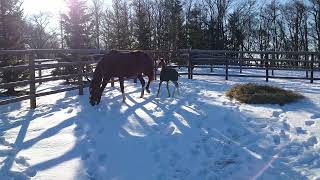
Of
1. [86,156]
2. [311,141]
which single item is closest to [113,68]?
[86,156]

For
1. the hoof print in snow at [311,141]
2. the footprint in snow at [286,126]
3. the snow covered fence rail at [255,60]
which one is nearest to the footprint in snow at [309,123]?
the footprint in snow at [286,126]

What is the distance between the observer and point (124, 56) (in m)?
10.4

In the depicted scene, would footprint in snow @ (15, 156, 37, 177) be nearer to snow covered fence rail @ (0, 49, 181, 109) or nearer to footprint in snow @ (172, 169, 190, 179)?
footprint in snow @ (172, 169, 190, 179)

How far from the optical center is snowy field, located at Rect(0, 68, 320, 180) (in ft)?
17.1

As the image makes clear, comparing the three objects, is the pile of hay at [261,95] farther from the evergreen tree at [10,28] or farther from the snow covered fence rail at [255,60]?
the evergreen tree at [10,28]

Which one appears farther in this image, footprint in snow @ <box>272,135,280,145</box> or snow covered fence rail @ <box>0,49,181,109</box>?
snow covered fence rail @ <box>0,49,181,109</box>

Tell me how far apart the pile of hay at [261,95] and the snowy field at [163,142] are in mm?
320

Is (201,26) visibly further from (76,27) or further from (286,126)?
(286,126)

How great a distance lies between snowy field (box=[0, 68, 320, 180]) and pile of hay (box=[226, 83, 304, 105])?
32 cm

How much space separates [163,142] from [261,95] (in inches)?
161

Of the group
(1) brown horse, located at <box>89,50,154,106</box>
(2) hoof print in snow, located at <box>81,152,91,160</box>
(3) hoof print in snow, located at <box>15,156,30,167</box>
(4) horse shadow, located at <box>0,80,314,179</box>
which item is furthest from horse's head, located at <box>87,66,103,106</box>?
(3) hoof print in snow, located at <box>15,156,30,167</box>

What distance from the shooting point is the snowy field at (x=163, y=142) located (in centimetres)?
520

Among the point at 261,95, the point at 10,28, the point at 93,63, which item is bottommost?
the point at 261,95

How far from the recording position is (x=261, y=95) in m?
9.66
